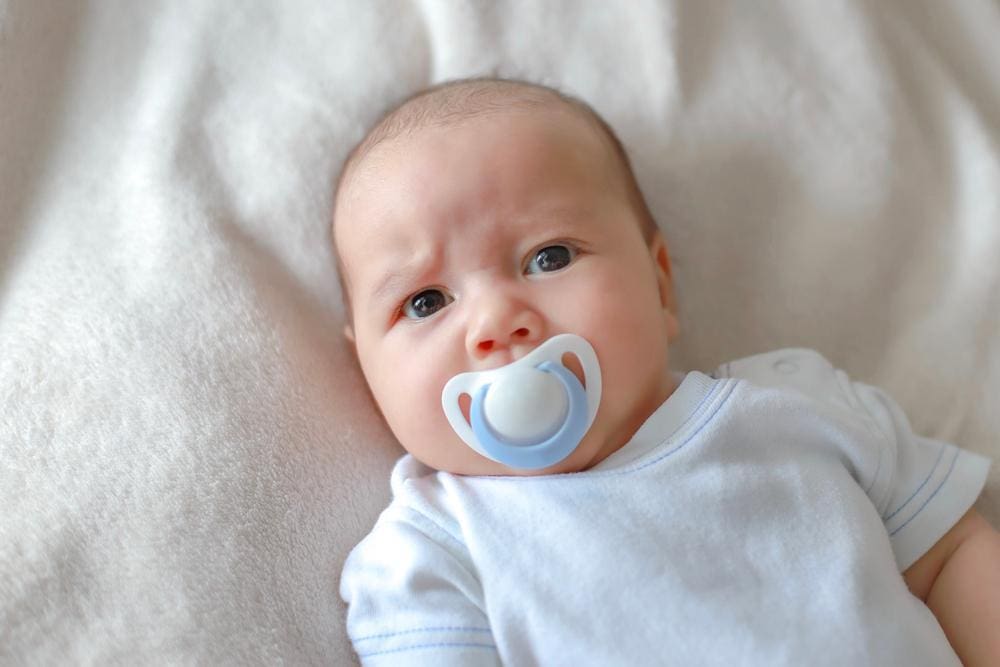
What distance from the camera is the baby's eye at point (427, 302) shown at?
3.60 ft

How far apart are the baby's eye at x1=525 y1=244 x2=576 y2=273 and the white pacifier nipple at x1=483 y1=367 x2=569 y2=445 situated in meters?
0.13

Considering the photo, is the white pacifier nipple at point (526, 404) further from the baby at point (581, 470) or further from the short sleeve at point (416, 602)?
the short sleeve at point (416, 602)

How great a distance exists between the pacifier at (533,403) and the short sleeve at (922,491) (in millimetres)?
373

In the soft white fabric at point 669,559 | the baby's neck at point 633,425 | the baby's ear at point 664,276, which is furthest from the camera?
the baby's ear at point 664,276

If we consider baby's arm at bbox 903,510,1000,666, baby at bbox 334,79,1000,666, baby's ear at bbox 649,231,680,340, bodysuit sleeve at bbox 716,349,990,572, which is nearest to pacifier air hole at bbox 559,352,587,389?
baby at bbox 334,79,1000,666

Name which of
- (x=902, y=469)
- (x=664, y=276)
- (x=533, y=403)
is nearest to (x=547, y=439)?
(x=533, y=403)

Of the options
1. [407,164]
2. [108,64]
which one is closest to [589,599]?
[407,164]

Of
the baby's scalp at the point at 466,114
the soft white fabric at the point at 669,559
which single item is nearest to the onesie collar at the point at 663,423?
the soft white fabric at the point at 669,559

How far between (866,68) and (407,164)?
70cm

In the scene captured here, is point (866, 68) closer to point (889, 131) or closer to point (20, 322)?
point (889, 131)

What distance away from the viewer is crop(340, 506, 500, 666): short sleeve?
0.99 metres

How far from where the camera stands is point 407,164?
1.12m

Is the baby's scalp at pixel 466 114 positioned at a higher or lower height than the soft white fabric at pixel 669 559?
higher

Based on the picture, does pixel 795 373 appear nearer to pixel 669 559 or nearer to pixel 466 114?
pixel 669 559
